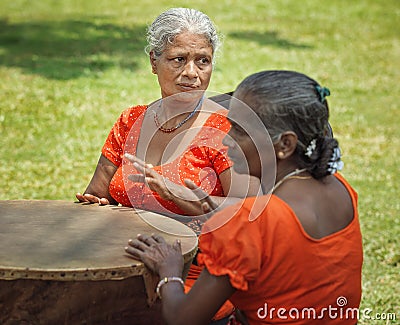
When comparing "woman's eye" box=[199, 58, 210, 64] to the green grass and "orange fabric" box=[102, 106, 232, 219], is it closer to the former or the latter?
"orange fabric" box=[102, 106, 232, 219]

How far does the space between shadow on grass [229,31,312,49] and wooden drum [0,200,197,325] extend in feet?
37.1

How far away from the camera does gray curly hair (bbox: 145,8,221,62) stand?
136 inches

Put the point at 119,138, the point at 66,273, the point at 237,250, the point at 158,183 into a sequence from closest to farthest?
the point at 237,250
the point at 66,273
the point at 158,183
the point at 119,138

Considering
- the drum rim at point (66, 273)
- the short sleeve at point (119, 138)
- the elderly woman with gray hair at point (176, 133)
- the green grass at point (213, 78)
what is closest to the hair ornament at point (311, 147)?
the drum rim at point (66, 273)

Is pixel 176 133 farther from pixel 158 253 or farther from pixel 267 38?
pixel 267 38

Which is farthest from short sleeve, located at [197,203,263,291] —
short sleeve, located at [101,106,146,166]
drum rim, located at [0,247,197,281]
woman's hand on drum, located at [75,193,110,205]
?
short sleeve, located at [101,106,146,166]

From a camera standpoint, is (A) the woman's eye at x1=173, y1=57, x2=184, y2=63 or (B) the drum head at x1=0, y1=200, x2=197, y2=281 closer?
(B) the drum head at x1=0, y1=200, x2=197, y2=281

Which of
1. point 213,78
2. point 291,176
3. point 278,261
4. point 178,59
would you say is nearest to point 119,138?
point 178,59

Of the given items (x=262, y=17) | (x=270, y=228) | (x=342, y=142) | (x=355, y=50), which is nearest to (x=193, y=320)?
(x=270, y=228)

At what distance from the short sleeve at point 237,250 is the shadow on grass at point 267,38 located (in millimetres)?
11978

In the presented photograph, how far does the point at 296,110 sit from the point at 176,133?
1.27 m

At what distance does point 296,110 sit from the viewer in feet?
7.47

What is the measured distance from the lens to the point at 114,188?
3469mm

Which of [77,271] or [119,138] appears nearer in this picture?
[77,271]
